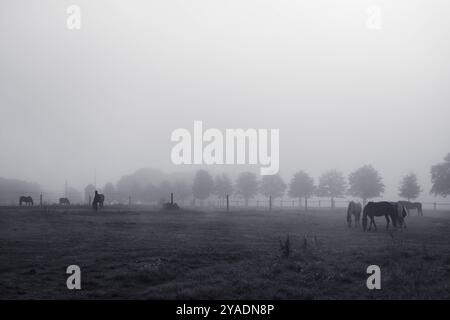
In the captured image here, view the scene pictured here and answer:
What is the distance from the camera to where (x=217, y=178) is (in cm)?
11169

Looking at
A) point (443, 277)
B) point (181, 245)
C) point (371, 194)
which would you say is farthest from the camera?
point (371, 194)

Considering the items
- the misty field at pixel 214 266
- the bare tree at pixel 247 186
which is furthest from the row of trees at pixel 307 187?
the misty field at pixel 214 266

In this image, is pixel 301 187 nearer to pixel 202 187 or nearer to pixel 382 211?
pixel 202 187

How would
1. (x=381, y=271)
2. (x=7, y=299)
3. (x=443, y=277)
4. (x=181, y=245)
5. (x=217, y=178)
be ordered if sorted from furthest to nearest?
1. (x=217, y=178)
2. (x=181, y=245)
3. (x=381, y=271)
4. (x=443, y=277)
5. (x=7, y=299)

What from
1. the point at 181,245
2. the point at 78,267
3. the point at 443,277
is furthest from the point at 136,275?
the point at 443,277

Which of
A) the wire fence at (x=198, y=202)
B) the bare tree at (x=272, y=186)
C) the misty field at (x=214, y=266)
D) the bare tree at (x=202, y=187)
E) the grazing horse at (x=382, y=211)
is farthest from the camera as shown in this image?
the bare tree at (x=272, y=186)

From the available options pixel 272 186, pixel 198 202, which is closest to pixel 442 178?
pixel 272 186

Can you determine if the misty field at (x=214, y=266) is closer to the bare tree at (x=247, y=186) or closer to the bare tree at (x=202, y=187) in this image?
the bare tree at (x=202, y=187)

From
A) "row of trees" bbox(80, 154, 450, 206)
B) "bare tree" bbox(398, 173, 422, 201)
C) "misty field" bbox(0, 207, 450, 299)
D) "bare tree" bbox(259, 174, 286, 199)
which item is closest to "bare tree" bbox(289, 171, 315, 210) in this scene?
"row of trees" bbox(80, 154, 450, 206)

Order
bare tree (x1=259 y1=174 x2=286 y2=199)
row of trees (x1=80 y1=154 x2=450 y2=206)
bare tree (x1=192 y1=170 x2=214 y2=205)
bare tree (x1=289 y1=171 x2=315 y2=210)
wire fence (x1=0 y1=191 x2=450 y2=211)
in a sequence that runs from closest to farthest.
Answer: wire fence (x1=0 y1=191 x2=450 y2=211) → row of trees (x1=80 y1=154 x2=450 y2=206) → bare tree (x1=289 y1=171 x2=315 y2=210) → bare tree (x1=192 y1=170 x2=214 y2=205) → bare tree (x1=259 y1=174 x2=286 y2=199)

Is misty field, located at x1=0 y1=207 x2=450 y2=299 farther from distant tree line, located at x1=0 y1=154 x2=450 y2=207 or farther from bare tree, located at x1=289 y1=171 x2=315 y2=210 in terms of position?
bare tree, located at x1=289 y1=171 x2=315 y2=210
